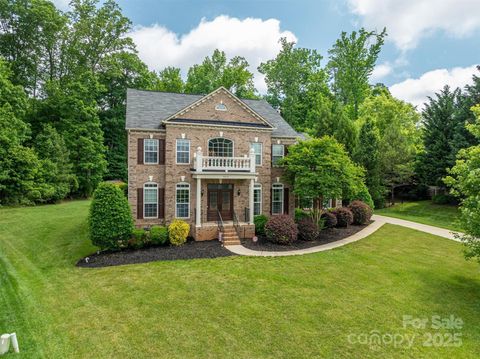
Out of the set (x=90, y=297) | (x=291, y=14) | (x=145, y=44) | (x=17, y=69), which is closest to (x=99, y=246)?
(x=90, y=297)

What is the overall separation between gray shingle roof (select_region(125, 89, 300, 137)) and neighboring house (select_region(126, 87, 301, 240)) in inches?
2.3

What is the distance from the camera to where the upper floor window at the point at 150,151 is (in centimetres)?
1714

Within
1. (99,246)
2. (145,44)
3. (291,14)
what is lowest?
(99,246)

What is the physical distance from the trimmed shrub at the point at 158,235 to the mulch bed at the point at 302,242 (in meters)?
4.29

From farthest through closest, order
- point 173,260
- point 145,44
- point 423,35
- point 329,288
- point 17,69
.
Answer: point 145,44, point 17,69, point 423,35, point 173,260, point 329,288

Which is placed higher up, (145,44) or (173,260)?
(145,44)

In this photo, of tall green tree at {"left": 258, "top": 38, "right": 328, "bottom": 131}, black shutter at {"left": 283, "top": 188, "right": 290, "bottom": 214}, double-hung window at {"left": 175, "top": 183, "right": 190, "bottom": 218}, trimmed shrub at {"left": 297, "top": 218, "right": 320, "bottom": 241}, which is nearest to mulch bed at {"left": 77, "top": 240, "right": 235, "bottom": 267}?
double-hung window at {"left": 175, "top": 183, "right": 190, "bottom": 218}

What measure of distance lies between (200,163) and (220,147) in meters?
2.38

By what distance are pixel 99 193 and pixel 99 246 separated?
8.74 feet

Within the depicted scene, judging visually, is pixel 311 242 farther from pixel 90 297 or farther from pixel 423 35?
pixel 423 35

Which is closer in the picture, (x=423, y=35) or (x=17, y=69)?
(x=423, y=35)

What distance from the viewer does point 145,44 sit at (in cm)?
4150

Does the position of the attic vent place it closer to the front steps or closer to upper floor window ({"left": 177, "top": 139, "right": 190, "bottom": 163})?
upper floor window ({"left": 177, "top": 139, "right": 190, "bottom": 163})

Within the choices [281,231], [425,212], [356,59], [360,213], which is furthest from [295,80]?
[281,231]
